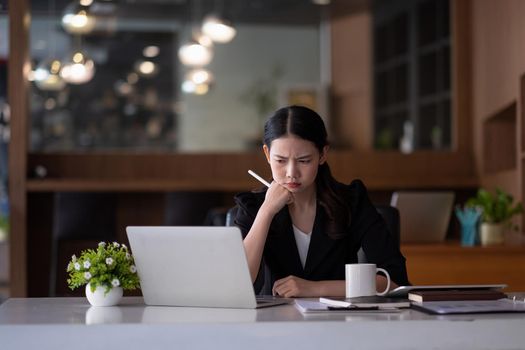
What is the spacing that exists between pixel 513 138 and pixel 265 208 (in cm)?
398

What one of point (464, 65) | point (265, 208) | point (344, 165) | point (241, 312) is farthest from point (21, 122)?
point (241, 312)

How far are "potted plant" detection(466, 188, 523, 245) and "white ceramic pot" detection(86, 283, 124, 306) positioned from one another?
2505 mm

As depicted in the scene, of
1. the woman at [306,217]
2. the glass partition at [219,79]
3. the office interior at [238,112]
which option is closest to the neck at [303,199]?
the woman at [306,217]

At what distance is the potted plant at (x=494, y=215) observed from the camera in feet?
13.3

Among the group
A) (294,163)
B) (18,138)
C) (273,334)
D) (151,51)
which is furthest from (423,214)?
(151,51)

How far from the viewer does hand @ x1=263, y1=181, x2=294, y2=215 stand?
225 centimetres

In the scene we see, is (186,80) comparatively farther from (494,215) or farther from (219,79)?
(494,215)

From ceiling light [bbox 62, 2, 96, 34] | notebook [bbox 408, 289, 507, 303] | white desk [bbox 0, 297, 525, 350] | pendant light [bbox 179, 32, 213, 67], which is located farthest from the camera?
pendant light [bbox 179, 32, 213, 67]

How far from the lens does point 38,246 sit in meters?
6.04

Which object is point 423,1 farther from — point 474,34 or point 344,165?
point 344,165

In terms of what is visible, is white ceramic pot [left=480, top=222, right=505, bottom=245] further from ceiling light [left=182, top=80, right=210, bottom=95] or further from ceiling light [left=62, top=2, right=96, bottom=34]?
ceiling light [left=182, top=80, right=210, bottom=95]

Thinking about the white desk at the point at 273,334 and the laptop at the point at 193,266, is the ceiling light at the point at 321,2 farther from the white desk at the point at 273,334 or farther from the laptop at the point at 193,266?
the white desk at the point at 273,334

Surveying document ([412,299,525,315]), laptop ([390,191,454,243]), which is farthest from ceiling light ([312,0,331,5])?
document ([412,299,525,315])

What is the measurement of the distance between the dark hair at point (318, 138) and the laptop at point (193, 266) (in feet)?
1.68
